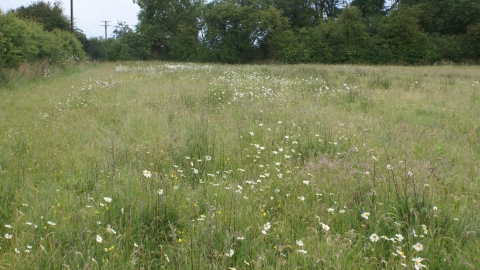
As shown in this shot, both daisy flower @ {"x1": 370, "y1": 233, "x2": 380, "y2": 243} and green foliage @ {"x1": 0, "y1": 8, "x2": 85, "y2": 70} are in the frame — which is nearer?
daisy flower @ {"x1": 370, "y1": 233, "x2": 380, "y2": 243}

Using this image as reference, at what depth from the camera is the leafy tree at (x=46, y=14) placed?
35406 mm

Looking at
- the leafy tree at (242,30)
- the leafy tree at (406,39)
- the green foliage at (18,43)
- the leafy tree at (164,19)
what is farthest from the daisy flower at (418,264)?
the leafy tree at (164,19)

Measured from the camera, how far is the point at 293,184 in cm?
365

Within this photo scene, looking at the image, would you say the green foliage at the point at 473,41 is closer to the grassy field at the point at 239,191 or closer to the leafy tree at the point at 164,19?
the grassy field at the point at 239,191

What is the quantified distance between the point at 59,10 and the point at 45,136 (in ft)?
129

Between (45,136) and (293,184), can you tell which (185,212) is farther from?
(45,136)

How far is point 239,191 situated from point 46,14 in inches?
1633

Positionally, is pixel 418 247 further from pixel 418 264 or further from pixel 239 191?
pixel 239 191

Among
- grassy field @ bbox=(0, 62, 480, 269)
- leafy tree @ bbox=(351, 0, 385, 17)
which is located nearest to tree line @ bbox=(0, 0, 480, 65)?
leafy tree @ bbox=(351, 0, 385, 17)

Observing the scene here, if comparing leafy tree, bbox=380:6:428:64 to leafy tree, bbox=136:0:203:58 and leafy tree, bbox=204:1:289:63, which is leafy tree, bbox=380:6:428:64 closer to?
leafy tree, bbox=204:1:289:63

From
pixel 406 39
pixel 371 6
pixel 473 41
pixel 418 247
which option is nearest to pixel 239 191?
pixel 418 247

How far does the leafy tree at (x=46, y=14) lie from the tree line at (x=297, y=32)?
0.23 metres

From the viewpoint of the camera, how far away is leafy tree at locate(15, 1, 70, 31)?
116ft

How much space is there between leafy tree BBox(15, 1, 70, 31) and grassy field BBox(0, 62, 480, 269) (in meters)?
34.8
